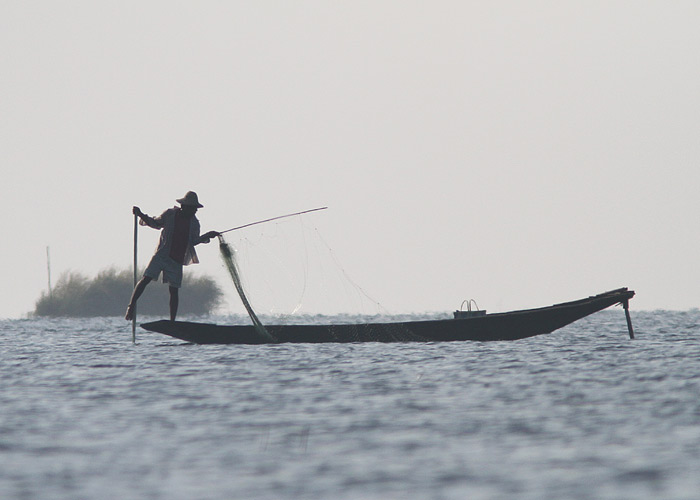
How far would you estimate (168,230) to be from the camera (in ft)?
56.3

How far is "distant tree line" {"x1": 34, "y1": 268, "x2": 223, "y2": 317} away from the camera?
52969mm

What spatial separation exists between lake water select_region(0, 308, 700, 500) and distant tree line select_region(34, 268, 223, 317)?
37883mm

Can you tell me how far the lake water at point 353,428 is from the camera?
667cm

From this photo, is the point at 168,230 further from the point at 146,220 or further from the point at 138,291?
the point at 138,291

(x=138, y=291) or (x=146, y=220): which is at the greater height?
(x=146, y=220)

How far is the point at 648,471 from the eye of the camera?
6922mm

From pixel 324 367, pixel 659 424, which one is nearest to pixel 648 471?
pixel 659 424

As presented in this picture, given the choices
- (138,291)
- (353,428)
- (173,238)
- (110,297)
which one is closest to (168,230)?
(173,238)

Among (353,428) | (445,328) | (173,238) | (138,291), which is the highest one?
(173,238)

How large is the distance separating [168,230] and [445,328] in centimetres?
468

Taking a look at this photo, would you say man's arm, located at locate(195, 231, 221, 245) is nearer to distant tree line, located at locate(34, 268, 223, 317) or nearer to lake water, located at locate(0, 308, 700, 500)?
lake water, located at locate(0, 308, 700, 500)

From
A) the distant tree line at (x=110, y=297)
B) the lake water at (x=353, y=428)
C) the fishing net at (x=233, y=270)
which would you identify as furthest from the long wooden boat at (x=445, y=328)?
the distant tree line at (x=110, y=297)

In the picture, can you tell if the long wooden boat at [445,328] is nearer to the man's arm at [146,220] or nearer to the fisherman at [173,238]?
the fisherman at [173,238]

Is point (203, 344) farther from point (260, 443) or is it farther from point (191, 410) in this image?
point (260, 443)
